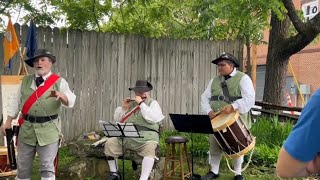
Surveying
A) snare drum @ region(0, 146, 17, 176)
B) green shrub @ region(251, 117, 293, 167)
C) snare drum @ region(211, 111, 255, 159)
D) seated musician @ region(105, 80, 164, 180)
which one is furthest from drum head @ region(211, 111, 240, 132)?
snare drum @ region(0, 146, 17, 176)

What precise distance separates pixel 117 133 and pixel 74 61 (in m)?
2.97

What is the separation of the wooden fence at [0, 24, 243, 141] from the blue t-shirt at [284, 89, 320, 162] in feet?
23.0

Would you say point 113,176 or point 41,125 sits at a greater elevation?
point 41,125

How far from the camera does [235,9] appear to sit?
8133mm

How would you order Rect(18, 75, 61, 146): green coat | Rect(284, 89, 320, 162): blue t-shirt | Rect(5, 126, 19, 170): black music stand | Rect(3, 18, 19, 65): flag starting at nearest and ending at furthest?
Rect(284, 89, 320, 162): blue t-shirt
Rect(18, 75, 61, 146): green coat
Rect(5, 126, 19, 170): black music stand
Rect(3, 18, 19, 65): flag

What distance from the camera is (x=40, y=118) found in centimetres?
504

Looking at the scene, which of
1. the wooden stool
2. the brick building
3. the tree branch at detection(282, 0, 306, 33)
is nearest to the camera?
the wooden stool

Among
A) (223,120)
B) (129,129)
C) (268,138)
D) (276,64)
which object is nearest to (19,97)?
(129,129)

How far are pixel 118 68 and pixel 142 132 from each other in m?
2.90

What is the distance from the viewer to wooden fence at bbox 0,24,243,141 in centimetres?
824

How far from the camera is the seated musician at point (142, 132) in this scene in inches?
229

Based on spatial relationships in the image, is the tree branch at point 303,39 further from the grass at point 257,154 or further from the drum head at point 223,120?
the drum head at point 223,120

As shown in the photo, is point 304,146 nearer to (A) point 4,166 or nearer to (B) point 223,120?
(B) point 223,120

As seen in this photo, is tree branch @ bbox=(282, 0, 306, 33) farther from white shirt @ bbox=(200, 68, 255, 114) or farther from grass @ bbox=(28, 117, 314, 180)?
white shirt @ bbox=(200, 68, 255, 114)
